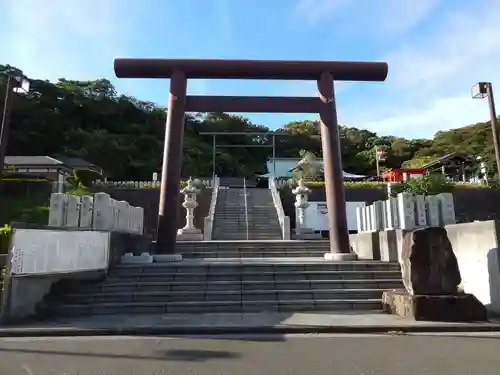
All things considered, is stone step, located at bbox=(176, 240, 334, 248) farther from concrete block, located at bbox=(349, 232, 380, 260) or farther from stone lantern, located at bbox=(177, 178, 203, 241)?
stone lantern, located at bbox=(177, 178, 203, 241)

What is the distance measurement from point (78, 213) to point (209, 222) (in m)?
11.5

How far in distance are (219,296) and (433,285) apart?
4345 mm

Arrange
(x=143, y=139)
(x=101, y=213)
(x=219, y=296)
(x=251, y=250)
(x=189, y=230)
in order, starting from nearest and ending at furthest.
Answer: (x=219, y=296), (x=101, y=213), (x=251, y=250), (x=189, y=230), (x=143, y=139)

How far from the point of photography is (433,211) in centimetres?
1035

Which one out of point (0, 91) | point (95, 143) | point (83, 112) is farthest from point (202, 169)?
point (0, 91)

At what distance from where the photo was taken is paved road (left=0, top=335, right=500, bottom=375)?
473 cm

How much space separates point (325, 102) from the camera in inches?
527

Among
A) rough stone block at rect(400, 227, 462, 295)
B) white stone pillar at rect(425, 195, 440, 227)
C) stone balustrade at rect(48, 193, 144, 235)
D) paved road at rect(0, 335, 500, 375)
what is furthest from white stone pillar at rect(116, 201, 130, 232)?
white stone pillar at rect(425, 195, 440, 227)

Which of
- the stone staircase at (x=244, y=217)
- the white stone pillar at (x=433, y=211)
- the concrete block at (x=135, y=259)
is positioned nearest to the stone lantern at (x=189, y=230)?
the stone staircase at (x=244, y=217)

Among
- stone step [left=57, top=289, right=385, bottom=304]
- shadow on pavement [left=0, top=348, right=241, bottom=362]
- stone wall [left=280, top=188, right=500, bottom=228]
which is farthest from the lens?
stone wall [left=280, top=188, right=500, bottom=228]

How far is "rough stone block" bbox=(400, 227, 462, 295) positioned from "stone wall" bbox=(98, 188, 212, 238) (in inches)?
798

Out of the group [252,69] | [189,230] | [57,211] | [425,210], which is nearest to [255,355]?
[57,211]

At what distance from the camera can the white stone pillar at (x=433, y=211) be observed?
10.3m

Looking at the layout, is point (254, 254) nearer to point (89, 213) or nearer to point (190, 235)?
point (190, 235)
